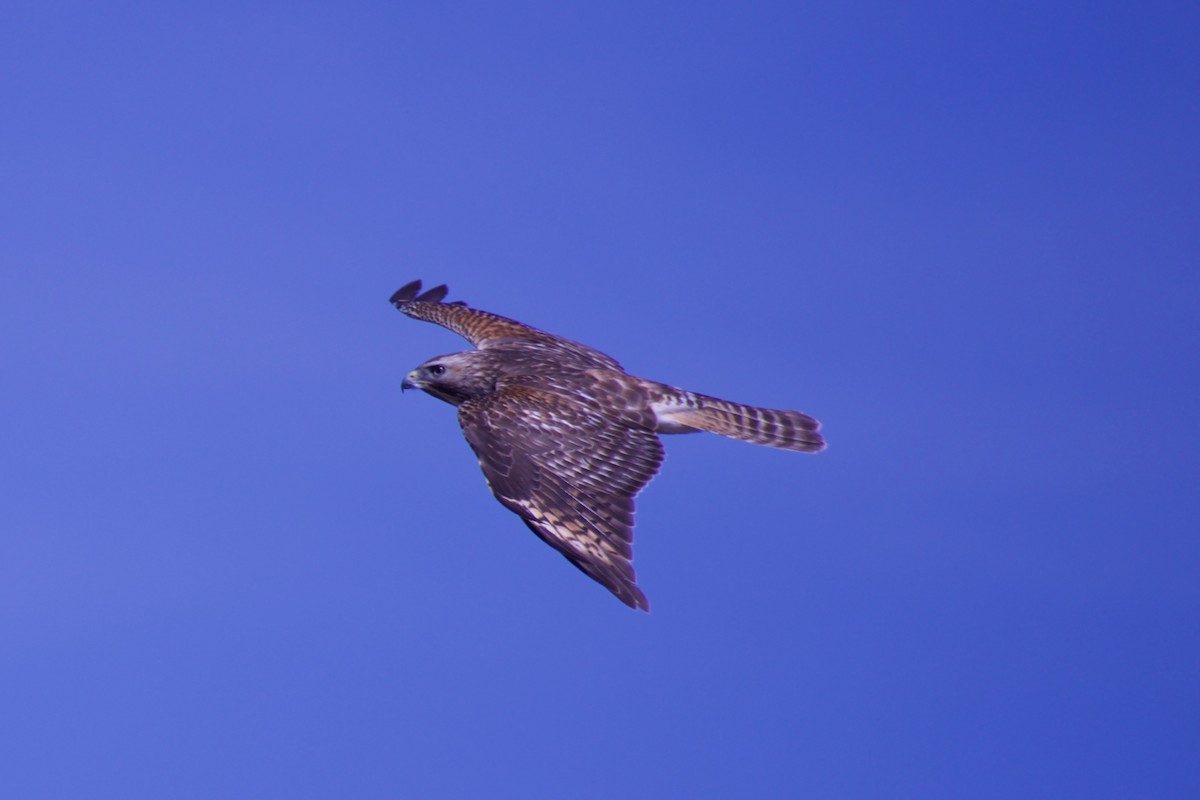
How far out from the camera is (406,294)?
1021 inches

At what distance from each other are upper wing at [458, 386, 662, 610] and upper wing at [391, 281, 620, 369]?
2.11 meters

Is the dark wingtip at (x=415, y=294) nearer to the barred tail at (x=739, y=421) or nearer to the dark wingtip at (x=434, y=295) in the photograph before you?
the dark wingtip at (x=434, y=295)

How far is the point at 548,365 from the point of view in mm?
19797

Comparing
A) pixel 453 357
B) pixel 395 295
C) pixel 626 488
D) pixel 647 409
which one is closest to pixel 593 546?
pixel 626 488

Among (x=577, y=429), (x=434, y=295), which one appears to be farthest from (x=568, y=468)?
(x=434, y=295)

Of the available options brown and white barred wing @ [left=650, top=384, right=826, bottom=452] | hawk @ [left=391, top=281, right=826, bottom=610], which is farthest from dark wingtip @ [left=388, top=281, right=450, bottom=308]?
brown and white barred wing @ [left=650, top=384, right=826, bottom=452]

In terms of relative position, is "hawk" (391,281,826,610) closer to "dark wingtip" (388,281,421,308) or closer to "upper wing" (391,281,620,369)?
"upper wing" (391,281,620,369)

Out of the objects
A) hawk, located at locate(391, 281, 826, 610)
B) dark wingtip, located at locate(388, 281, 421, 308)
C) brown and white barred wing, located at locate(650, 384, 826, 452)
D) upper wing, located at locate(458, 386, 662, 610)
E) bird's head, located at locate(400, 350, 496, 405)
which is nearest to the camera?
upper wing, located at locate(458, 386, 662, 610)

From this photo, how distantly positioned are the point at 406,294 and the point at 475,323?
10.4 feet

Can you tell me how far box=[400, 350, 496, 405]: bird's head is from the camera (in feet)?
64.4

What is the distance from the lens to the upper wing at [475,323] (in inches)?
835

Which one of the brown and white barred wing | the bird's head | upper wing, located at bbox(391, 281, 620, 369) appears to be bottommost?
the bird's head

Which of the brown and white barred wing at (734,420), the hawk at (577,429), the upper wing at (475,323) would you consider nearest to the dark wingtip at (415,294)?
the upper wing at (475,323)

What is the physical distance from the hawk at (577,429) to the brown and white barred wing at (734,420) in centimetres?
1
